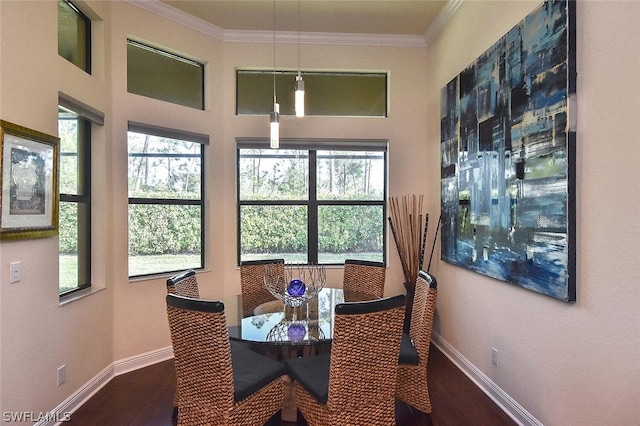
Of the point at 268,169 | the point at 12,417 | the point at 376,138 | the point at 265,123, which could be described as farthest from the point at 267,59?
the point at 12,417

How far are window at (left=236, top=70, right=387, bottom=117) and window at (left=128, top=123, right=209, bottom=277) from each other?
0.74 meters

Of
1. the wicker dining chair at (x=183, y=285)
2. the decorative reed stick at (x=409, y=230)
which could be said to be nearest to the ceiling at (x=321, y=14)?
the decorative reed stick at (x=409, y=230)

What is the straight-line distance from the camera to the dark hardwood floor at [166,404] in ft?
7.95

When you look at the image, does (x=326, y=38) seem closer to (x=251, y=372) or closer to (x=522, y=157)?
(x=522, y=157)

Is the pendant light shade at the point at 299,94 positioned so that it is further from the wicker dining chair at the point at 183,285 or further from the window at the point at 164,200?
the window at the point at 164,200

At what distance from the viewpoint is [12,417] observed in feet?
6.80

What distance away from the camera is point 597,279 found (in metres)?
1.79

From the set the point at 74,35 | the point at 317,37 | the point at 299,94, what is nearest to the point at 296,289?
the point at 299,94

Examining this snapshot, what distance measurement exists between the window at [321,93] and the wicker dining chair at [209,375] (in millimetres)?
2729

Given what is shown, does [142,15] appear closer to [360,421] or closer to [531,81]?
[531,81]

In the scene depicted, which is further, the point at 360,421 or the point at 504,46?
the point at 504,46

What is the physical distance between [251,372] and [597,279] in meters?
1.84

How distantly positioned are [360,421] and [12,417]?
1955 mm

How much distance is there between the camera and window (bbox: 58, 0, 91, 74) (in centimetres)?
268
